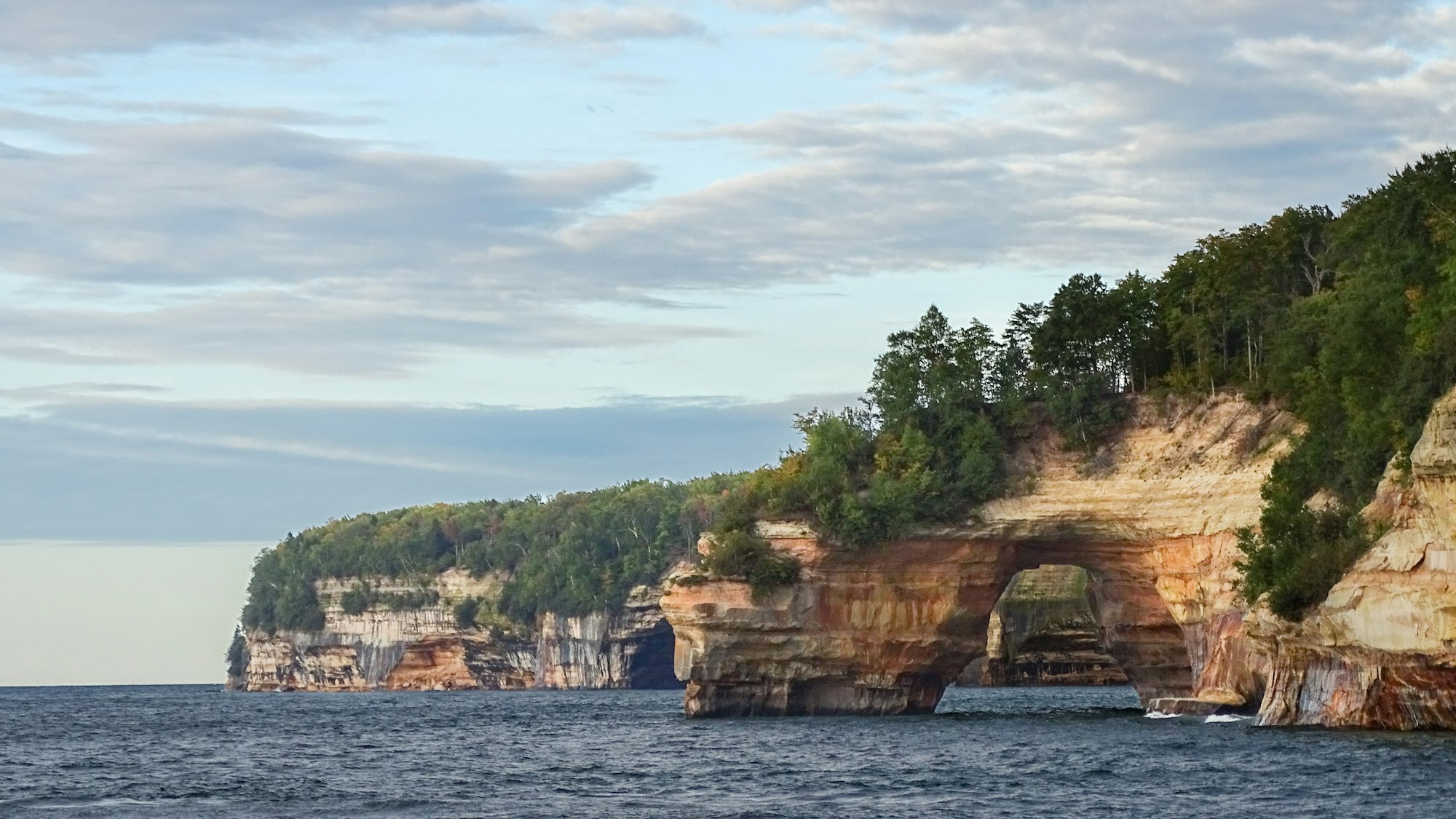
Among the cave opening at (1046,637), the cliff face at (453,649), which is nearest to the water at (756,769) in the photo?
the cave opening at (1046,637)

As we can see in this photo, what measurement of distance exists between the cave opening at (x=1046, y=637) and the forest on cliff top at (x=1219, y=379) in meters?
34.3

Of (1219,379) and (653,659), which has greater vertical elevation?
(1219,379)

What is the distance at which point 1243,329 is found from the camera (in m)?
75.1

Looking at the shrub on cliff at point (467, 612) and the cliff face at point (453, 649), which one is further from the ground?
the shrub on cliff at point (467, 612)

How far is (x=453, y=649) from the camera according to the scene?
568 feet

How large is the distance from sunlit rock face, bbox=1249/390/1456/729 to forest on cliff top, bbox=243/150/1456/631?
1612 millimetres

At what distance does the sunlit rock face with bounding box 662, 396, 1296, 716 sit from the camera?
71688 millimetres

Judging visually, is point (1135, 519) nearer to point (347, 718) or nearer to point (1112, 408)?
point (1112, 408)

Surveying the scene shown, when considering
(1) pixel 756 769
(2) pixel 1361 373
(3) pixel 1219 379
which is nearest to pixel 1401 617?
(2) pixel 1361 373

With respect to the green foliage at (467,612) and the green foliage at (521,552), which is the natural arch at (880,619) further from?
the green foliage at (467,612)

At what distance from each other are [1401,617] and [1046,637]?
78.3 m

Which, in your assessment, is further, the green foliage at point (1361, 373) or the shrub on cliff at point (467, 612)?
the shrub on cliff at point (467, 612)

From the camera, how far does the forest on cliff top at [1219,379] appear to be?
5559cm

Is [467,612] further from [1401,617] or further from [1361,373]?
[1401,617]
